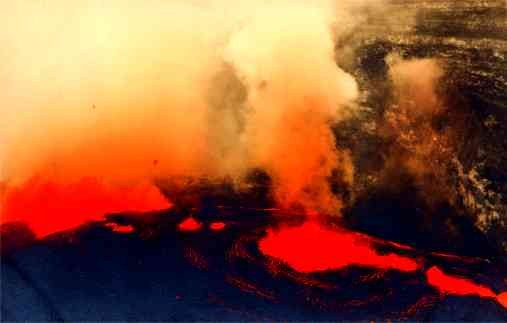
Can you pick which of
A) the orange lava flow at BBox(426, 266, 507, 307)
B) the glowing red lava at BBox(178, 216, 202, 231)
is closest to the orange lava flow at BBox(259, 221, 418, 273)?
the orange lava flow at BBox(426, 266, 507, 307)

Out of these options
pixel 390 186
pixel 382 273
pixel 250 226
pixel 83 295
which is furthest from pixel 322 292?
pixel 83 295

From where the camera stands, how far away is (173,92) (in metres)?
14.7

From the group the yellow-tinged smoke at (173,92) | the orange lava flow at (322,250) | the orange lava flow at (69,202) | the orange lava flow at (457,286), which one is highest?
the yellow-tinged smoke at (173,92)

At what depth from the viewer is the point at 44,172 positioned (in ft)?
44.3

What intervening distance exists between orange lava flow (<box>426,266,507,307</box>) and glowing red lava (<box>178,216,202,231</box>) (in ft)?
19.3

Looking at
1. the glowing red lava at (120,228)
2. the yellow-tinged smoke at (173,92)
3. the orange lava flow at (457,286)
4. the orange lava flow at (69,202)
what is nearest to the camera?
the orange lava flow at (457,286)

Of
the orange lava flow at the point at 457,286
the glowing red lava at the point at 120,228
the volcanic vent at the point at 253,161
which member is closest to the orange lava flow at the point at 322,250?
the volcanic vent at the point at 253,161

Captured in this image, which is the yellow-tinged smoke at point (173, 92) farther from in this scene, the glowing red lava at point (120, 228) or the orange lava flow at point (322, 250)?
the glowing red lava at point (120, 228)

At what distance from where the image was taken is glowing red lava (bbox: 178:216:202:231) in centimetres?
1226

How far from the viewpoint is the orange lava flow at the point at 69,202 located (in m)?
12.2

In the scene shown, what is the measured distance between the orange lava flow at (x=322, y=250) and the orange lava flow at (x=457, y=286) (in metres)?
0.53

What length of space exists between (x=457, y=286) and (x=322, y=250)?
3217 mm

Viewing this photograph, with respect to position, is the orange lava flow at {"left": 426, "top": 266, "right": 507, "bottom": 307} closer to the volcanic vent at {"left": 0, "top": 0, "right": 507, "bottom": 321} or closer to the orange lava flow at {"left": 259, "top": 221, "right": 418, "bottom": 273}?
the volcanic vent at {"left": 0, "top": 0, "right": 507, "bottom": 321}

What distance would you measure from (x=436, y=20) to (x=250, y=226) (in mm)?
7102
